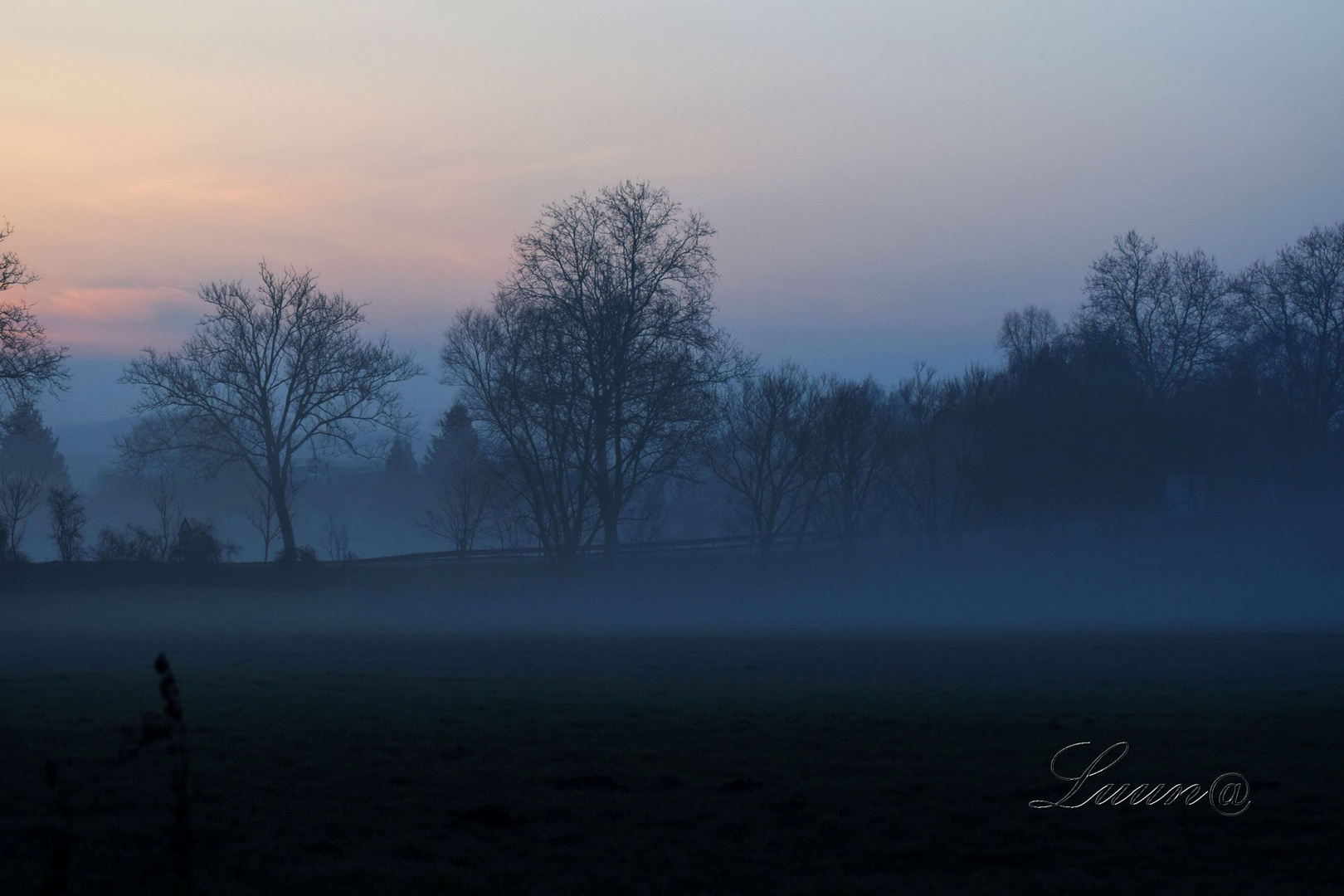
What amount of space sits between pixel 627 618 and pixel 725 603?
24.9 feet

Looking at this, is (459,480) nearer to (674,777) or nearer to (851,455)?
(851,455)

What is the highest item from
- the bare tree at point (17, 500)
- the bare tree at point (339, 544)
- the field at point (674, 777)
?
the bare tree at point (17, 500)

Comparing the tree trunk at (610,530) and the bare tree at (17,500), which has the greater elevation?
the bare tree at (17,500)

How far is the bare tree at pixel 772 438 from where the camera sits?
54625 millimetres

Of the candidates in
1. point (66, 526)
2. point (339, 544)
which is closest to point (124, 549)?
point (66, 526)

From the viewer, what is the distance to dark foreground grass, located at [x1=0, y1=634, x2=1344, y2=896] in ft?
23.8

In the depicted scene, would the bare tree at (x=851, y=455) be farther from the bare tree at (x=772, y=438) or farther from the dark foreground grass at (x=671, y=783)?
the dark foreground grass at (x=671, y=783)

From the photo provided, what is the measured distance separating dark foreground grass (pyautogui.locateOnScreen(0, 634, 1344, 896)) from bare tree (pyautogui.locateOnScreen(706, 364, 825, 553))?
36.5 m

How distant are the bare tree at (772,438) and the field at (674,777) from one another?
34571 mm

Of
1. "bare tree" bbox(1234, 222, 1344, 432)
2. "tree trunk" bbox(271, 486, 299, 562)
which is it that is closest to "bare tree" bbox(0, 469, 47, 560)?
"tree trunk" bbox(271, 486, 299, 562)

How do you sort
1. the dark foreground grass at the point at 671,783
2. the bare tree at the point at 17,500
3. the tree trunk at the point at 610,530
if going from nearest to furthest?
the dark foreground grass at the point at 671,783
the bare tree at the point at 17,500
the tree trunk at the point at 610,530

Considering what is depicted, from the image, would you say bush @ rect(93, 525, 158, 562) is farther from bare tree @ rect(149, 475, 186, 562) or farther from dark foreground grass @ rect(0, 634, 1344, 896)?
dark foreground grass @ rect(0, 634, 1344, 896)

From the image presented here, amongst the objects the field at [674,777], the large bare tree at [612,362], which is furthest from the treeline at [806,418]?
the field at [674,777]

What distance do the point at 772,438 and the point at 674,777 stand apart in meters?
46.3
